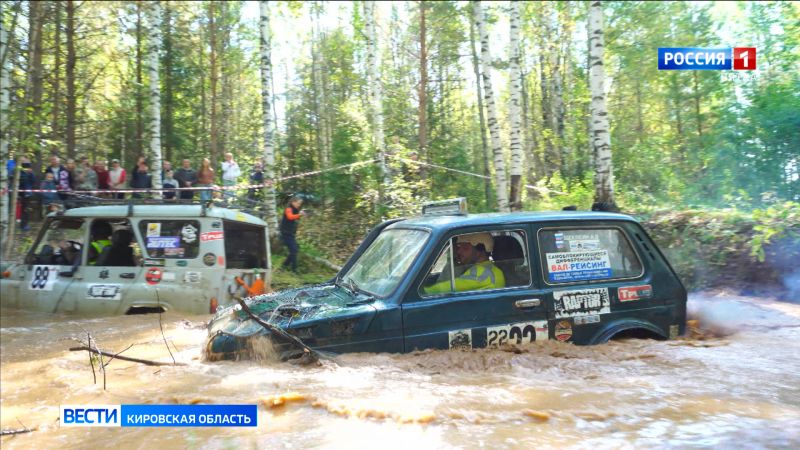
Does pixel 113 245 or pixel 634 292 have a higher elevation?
pixel 113 245

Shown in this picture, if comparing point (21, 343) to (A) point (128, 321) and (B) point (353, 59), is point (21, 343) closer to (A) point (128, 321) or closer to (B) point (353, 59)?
(A) point (128, 321)

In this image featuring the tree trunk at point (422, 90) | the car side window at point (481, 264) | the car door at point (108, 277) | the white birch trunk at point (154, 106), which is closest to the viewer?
the car side window at point (481, 264)

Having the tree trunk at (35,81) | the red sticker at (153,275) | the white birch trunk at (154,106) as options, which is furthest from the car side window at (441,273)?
the white birch trunk at (154,106)

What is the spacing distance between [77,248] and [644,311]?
22.0ft

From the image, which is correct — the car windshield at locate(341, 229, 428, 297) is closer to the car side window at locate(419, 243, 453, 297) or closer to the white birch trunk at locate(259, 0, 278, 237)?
the car side window at locate(419, 243, 453, 297)

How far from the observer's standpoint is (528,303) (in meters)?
4.09

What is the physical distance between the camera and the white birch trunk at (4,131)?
28.6 ft

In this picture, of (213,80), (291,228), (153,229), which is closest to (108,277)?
(153,229)

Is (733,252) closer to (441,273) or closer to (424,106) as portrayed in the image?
(441,273)

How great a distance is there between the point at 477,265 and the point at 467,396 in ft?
3.79

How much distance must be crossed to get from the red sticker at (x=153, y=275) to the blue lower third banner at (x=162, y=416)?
12.1 feet

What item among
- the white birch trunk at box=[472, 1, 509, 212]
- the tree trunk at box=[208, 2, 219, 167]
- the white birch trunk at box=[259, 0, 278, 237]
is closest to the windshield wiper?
the white birch trunk at box=[259, 0, 278, 237]

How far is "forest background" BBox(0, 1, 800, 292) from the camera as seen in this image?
1018cm

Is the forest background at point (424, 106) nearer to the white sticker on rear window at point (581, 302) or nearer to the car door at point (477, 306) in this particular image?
the white sticker on rear window at point (581, 302)
